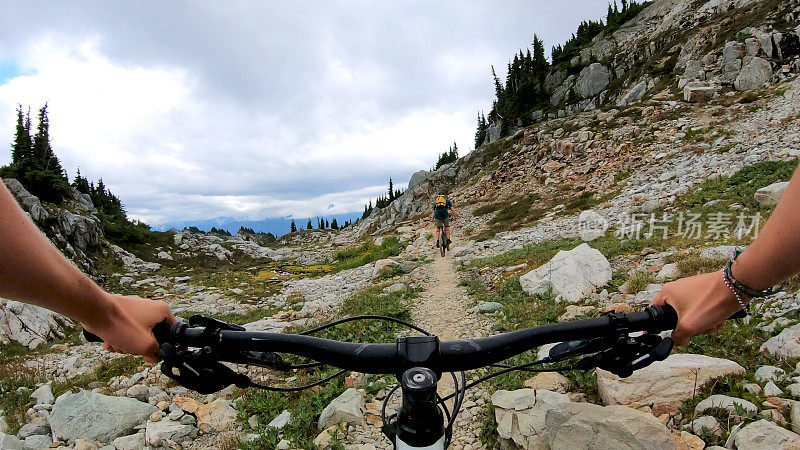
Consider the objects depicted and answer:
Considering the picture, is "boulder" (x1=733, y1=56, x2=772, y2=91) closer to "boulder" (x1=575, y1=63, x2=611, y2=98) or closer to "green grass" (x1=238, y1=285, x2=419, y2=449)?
"boulder" (x1=575, y1=63, x2=611, y2=98)

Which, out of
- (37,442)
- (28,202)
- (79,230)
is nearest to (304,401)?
(37,442)

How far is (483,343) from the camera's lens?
71.4 inches

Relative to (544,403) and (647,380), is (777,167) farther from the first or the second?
(544,403)

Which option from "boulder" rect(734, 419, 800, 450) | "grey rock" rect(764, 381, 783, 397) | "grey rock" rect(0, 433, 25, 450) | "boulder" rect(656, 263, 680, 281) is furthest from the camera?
"boulder" rect(656, 263, 680, 281)

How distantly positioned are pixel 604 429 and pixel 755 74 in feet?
132

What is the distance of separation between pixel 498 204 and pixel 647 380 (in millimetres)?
26150

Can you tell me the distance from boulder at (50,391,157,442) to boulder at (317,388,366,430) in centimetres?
255

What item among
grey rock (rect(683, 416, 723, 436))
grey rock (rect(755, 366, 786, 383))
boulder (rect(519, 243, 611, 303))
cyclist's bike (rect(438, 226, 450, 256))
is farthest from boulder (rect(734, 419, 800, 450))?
cyclist's bike (rect(438, 226, 450, 256))

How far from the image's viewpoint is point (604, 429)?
3174mm

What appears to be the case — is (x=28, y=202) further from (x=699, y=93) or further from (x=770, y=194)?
(x=699, y=93)

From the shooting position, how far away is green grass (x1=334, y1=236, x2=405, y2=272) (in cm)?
1969

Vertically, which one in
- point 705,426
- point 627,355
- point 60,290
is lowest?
point 705,426

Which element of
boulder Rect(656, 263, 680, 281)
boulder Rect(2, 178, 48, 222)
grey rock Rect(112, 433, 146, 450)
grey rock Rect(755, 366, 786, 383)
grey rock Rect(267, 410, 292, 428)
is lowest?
grey rock Rect(267, 410, 292, 428)

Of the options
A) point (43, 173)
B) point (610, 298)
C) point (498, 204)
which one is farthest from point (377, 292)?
point (43, 173)
